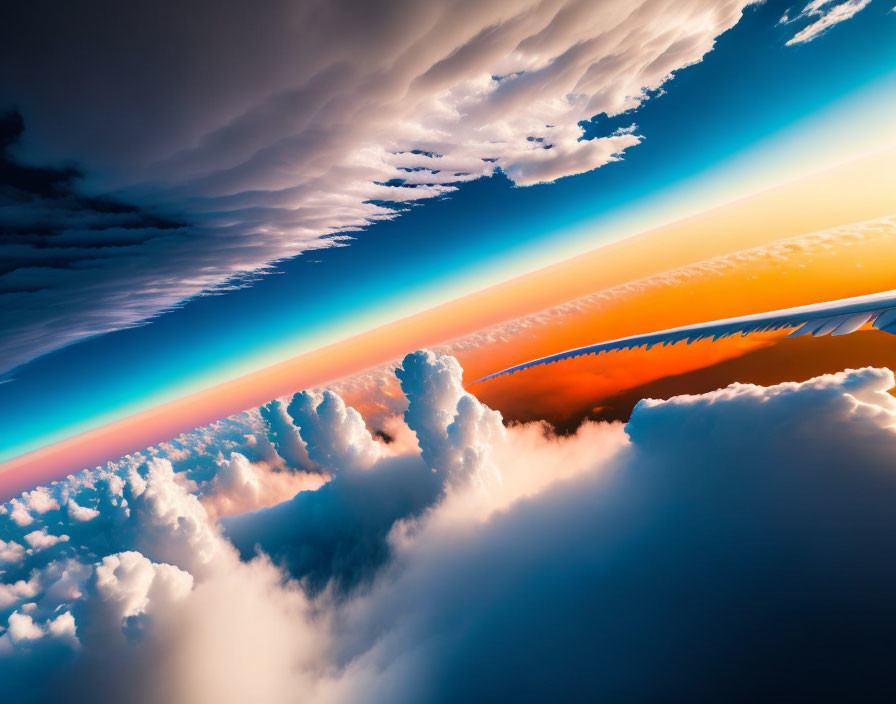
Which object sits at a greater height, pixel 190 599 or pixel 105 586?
pixel 105 586

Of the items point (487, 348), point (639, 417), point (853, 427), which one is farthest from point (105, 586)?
point (487, 348)

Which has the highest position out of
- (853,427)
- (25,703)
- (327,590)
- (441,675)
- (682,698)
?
Result: (853,427)

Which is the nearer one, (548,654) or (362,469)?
(548,654)

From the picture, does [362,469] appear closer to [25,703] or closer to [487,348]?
[25,703]

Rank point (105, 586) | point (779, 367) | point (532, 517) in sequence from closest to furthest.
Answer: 1. point (105, 586)
2. point (532, 517)
3. point (779, 367)

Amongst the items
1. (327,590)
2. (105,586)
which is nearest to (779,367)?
(105,586)

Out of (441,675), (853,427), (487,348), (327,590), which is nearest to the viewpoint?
(853,427)

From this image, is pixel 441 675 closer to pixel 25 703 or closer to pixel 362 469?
pixel 362 469

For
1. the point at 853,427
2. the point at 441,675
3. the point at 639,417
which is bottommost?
the point at 441,675

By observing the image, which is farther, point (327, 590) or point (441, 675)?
point (327, 590)
